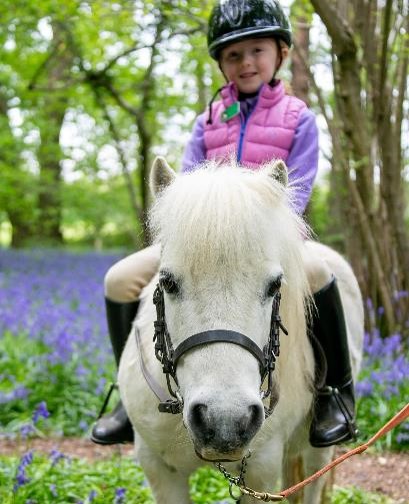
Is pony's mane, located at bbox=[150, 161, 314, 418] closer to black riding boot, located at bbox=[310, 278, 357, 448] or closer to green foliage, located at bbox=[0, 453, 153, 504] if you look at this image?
black riding boot, located at bbox=[310, 278, 357, 448]

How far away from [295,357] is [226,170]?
0.85 meters

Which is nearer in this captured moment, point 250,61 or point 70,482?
point 250,61

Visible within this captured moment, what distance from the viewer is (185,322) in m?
1.96

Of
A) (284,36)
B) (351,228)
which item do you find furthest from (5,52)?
(284,36)

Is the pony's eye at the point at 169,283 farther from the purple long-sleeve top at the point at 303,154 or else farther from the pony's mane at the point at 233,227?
the purple long-sleeve top at the point at 303,154

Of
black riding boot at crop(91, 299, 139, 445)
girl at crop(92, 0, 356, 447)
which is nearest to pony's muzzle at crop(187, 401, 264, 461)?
girl at crop(92, 0, 356, 447)

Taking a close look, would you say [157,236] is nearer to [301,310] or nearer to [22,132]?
[301,310]

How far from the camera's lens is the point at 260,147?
3.07m

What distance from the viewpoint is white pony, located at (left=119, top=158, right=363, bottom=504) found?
5.95 feet

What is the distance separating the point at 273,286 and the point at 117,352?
1.47 meters

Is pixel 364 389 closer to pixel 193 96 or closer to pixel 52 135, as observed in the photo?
pixel 193 96

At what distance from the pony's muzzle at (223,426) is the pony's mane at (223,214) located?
0.43m

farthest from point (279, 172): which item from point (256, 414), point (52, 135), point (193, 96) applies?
point (52, 135)

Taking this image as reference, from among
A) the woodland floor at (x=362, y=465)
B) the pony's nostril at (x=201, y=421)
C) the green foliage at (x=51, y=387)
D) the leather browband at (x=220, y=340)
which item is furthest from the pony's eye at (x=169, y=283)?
the green foliage at (x=51, y=387)
